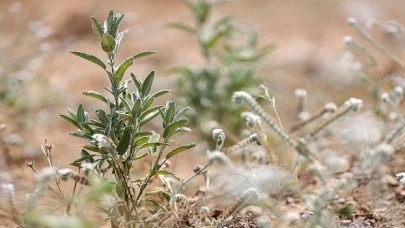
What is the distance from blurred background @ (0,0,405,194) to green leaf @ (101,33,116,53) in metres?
0.65

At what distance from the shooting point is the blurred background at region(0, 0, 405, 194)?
2.82m

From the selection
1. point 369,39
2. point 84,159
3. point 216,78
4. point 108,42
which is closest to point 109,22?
point 108,42

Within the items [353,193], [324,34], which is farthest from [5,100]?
[324,34]

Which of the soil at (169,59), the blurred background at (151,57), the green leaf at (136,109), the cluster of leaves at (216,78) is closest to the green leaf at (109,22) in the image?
the green leaf at (136,109)

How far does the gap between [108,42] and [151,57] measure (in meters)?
3.16

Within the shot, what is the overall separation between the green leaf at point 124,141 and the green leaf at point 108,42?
178mm

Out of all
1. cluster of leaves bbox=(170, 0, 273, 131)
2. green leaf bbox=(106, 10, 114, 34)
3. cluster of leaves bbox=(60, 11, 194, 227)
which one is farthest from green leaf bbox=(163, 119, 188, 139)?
cluster of leaves bbox=(170, 0, 273, 131)

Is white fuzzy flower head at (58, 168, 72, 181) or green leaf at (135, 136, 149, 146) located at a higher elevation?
green leaf at (135, 136, 149, 146)

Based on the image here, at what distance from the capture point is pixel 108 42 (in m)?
1.46

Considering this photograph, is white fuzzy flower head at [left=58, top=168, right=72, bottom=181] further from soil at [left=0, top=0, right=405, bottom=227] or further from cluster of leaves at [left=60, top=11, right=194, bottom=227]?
soil at [left=0, top=0, right=405, bottom=227]

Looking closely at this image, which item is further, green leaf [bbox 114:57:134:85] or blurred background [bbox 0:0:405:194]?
blurred background [bbox 0:0:405:194]

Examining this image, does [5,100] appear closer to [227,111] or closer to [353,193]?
[227,111]

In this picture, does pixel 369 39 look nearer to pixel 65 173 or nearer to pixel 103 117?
pixel 103 117

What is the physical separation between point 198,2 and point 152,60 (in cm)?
167
